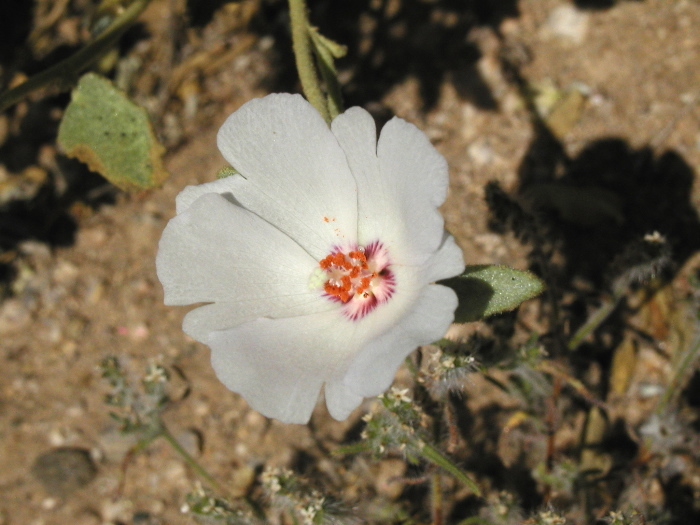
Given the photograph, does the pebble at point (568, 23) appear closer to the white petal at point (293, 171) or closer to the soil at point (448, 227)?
the soil at point (448, 227)

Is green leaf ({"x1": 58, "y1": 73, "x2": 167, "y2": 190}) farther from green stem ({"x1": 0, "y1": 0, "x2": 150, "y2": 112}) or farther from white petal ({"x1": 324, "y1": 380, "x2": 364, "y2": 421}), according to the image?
white petal ({"x1": 324, "y1": 380, "x2": 364, "y2": 421})

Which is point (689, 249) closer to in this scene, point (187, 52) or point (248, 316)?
point (248, 316)

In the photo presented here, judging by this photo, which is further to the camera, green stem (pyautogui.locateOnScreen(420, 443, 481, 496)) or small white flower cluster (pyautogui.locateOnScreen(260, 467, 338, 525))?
small white flower cluster (pyautogui.locateOnScreen(260, 467, 338, 525))

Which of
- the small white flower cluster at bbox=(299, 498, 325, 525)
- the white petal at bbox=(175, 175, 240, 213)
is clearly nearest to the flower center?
the white petal at bbox=(175, 175, 240, 213)

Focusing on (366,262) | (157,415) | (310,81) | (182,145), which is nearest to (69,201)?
(182,145)

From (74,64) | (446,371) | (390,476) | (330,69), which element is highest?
(74,64)

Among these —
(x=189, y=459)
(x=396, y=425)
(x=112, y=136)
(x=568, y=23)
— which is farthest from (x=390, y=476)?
(x=568, y=23)

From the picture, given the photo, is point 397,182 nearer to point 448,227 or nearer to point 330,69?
point 330,69
